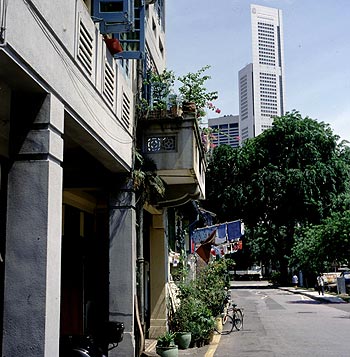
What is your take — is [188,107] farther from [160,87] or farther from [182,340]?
[182,340]

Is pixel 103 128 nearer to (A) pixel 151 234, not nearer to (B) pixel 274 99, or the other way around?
(A) pixel 151 234

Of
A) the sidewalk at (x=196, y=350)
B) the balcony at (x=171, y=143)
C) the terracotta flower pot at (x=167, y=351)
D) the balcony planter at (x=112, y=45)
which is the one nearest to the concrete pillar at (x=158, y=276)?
the sidewalk at (x=196, y=350)

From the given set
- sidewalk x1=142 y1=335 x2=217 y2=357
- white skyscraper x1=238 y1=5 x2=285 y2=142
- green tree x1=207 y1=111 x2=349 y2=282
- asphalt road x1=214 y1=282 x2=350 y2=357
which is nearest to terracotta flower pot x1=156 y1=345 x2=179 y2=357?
sidewalk x1=142 y1=335 x2=217 y2=357

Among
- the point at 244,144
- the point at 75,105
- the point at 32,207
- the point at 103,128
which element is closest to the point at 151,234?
the point at 103,128

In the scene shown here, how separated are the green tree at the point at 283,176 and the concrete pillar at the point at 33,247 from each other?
39.6 meters

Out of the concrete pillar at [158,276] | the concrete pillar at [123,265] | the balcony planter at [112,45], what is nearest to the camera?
the balcony planter at [112,45]

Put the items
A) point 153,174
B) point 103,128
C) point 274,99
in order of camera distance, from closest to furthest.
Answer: point 103,128 → point 153,174 → point 274,99

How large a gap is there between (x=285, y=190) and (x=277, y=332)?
29.2m

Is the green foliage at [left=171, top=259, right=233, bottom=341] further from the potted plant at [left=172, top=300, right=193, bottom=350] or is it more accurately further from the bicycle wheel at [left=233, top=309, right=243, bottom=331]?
the bicycle wheel at [left=233, top=309, right=243, bottom=331]

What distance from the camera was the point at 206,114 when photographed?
13289 millimetres

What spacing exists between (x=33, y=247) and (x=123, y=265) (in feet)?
15.7

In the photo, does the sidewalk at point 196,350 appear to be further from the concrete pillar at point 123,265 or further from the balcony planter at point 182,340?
the concrete pillar at point 123,265

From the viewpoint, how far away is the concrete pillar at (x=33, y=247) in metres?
5.57

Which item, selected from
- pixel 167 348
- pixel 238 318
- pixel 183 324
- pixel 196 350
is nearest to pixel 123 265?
pixel 167 348
